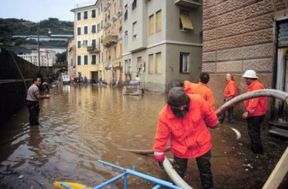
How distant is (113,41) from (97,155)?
37.9m

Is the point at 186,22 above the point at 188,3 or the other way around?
the other way around

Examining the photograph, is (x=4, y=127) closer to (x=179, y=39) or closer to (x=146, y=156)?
(x=146, y=156)

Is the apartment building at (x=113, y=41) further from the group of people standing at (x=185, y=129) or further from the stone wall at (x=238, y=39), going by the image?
the group of people standing at (x=185, y=129)

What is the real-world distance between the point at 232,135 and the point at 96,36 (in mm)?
60454

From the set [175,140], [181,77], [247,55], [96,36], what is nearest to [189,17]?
[181,77]

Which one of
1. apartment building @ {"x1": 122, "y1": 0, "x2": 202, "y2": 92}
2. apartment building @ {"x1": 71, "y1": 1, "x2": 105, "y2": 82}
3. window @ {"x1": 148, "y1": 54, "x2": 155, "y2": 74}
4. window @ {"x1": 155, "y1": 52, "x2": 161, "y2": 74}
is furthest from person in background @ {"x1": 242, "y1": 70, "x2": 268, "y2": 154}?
apartment building @ {"x1": 71, "y1": 1, "x2": 105, "y2": 82}

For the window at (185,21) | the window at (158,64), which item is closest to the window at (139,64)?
the window at (158,64)

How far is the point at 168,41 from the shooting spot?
2278 cm

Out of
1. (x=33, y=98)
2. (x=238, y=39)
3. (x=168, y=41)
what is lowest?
(x=33, y=98)

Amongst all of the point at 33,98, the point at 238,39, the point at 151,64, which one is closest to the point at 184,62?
the point at 151,64

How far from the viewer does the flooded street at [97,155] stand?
498 centimetres

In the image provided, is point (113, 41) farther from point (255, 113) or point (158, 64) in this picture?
point (255, 113)

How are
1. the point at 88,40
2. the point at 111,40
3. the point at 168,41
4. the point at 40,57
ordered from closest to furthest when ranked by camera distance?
the point at 168,41 < the point at 111,40 < the point at 40,57 < the point at 88,40

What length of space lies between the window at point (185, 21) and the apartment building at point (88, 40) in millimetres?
38724
